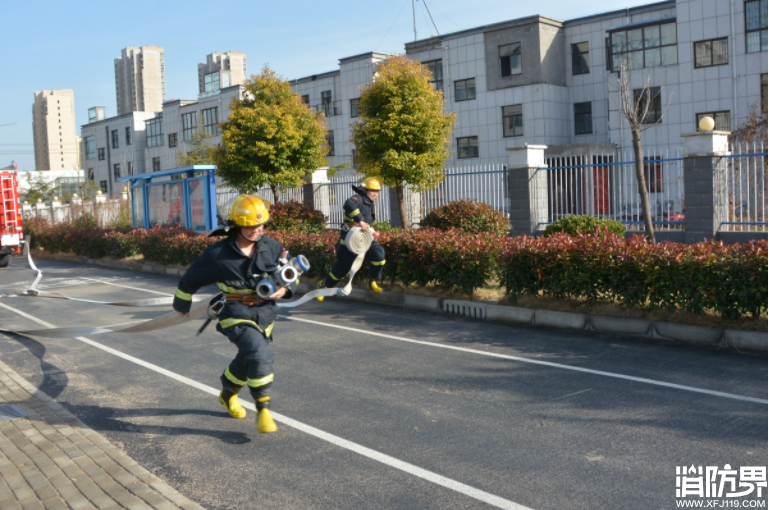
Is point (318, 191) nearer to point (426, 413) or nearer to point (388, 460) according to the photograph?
point (426, 413)

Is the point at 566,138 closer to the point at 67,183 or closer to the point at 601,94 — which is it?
the point at 601,94

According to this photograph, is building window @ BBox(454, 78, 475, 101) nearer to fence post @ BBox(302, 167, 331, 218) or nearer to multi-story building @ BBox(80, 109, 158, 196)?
fence post @ BBox(302, 167, 331, 218)

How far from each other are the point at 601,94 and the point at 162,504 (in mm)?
35387

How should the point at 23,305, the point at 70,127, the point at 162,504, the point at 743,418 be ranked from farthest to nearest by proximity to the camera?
the point at 70,127, the point at 23,305, the point at 743,418, the point at 162,504

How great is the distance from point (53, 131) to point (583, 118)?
143819mm

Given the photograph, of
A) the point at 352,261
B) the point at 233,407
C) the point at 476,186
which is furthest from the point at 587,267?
the point at 476,186

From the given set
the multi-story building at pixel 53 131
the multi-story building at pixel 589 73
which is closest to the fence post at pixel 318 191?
the multi-story building at pixel 589 73

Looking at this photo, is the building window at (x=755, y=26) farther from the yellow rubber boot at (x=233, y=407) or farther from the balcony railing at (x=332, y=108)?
the yellow rubber boot at (x=233, y=407)

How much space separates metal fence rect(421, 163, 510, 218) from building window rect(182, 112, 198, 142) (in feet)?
135

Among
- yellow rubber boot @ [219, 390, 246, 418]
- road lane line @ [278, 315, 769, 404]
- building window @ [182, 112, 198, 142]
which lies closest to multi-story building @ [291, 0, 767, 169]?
building window @ [182, 112, 198, 142]

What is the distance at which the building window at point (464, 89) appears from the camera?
37688 millimetres

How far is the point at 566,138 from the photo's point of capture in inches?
1427

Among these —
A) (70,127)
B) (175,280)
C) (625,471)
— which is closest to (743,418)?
(625,471)

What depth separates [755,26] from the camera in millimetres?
28547
